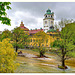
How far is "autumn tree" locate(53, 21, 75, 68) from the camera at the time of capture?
325 inches

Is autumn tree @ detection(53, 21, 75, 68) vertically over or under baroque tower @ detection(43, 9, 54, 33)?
under

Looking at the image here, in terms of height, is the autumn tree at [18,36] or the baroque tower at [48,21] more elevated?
the baroque tower at [48,21]

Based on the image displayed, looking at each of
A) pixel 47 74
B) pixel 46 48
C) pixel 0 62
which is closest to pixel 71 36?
pixel 47 74

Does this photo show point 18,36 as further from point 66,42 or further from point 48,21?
point 48,21

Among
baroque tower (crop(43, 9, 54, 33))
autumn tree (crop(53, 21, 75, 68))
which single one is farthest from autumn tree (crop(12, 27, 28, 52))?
baroque tower (crop(43, 9, 54, 33))

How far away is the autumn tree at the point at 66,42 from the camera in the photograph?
8266 mm

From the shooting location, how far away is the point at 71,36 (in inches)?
331

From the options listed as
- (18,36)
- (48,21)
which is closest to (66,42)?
(18,36)

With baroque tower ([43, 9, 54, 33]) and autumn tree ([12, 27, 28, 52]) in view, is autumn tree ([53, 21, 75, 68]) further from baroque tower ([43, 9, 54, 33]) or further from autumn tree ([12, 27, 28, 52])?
baroque tower ([43, 9, 54, 33])

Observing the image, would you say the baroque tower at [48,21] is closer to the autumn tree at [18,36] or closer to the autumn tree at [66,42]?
the autumn tree at [18,36]

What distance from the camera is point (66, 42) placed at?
8.47 metres

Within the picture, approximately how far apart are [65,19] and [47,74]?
189 inches

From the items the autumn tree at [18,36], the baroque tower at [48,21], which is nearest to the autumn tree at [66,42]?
the autumn tree at [18,36]

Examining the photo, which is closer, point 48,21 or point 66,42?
point 66,42
